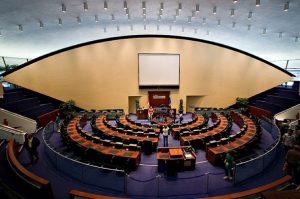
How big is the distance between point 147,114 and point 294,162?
1592 cm

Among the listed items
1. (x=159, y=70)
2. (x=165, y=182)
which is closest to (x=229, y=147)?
(x=165, y=182)

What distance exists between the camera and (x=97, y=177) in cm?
820

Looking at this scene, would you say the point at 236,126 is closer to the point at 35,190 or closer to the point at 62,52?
the point at 35,190

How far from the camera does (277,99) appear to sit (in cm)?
2214

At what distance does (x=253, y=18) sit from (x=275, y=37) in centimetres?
556

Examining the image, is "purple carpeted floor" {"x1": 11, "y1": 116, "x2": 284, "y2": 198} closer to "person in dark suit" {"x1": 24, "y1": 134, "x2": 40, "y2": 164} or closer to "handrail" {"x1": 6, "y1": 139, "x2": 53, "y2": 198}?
"person in dark suit" {"x1": 24, "y1": 134, "x2": 40, "y2": 164}

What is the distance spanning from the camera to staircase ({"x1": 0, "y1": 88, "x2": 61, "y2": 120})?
17.2 meters

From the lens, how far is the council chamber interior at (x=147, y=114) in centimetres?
875

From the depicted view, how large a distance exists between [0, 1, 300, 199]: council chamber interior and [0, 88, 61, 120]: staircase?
0.11 metres

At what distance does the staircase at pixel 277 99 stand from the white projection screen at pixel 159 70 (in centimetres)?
1043

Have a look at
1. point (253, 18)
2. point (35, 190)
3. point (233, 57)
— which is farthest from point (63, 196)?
point (233, 57)

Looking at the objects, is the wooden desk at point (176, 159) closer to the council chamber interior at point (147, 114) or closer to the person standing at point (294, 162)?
the council chamber interior at point (147, 114)

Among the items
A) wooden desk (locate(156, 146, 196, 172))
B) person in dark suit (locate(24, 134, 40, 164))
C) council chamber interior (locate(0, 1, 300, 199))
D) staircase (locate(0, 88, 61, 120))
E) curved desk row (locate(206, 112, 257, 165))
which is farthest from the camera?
staircase (locate(0, 88, 61, 120))

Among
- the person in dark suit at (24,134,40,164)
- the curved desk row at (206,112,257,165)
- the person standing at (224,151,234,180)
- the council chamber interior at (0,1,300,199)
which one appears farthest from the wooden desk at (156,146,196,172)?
the person in dark suit at (24,134,40,164)
